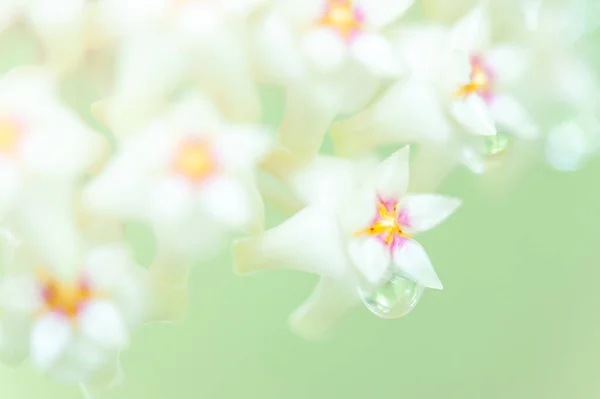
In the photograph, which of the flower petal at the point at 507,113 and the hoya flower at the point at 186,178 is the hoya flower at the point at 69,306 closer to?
the hoya flower at the point at 186,178

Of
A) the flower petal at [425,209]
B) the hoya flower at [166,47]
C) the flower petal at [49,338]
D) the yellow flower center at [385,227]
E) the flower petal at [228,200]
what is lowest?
the flower petal at [49,338]

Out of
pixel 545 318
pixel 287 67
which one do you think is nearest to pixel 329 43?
pixel 287 67

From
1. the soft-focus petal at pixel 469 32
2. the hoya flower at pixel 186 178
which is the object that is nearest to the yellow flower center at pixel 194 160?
the hoya flower at pixel 186 178

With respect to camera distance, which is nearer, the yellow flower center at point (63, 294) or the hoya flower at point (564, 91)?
the yellow flower center at point (63, 294)

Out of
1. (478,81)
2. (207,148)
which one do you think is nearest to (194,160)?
(207,148)

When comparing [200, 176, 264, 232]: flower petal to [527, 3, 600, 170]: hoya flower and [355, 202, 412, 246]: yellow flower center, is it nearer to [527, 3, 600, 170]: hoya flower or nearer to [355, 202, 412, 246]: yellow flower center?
[355, 202, 412, 246]: yellow flower center

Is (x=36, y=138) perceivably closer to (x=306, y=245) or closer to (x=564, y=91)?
(x=306, y=245)

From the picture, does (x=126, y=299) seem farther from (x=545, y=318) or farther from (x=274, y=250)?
(x=545, y=318)
